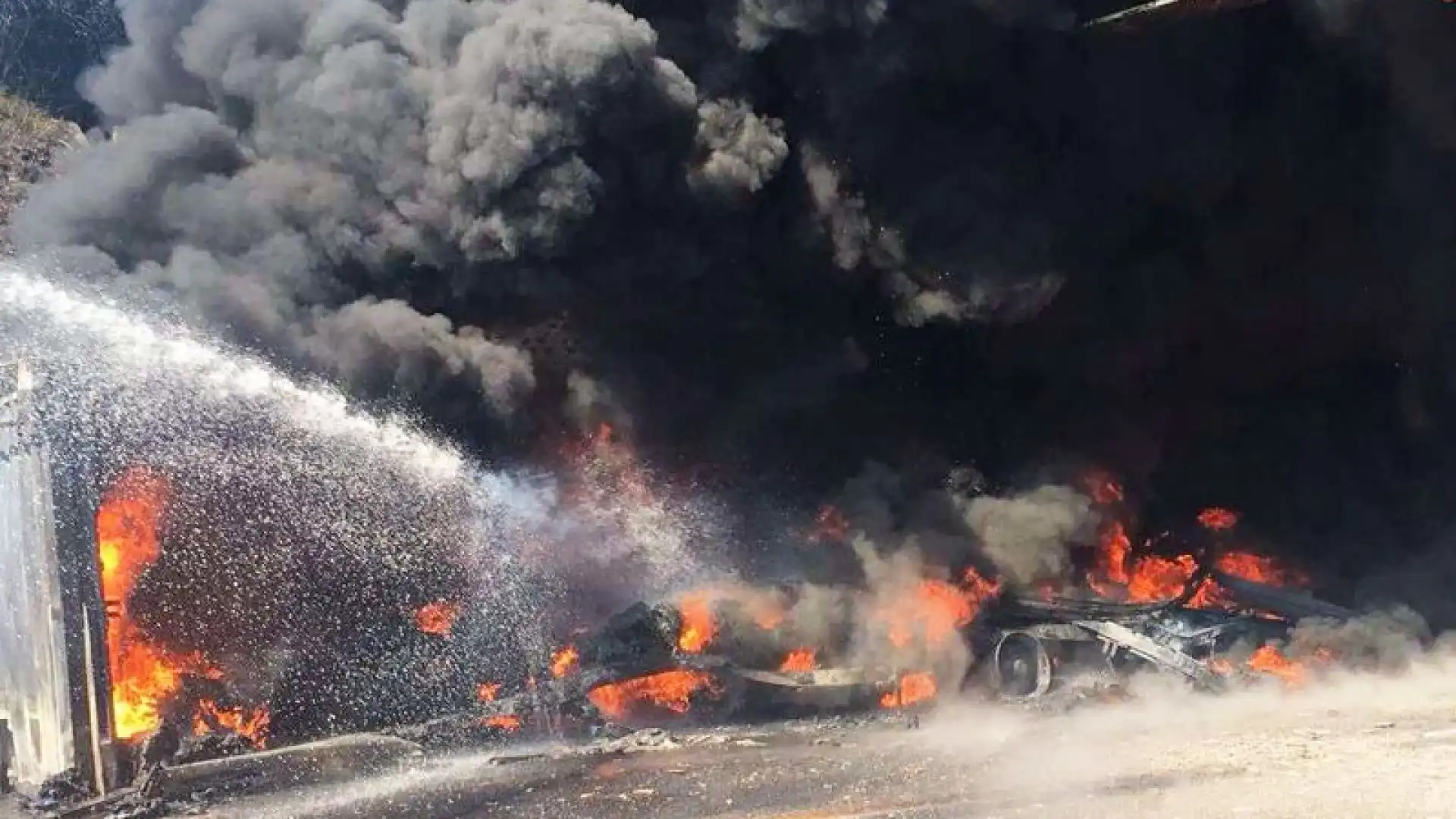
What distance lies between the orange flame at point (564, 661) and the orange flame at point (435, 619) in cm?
229

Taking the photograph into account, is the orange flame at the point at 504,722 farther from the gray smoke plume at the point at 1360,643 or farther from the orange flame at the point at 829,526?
the gray smoke plume at the point at 1360,643

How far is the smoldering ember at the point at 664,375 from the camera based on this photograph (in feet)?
62.6

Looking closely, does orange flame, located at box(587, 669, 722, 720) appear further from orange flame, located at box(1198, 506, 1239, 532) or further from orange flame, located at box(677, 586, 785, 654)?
orange flame, located at box(1198, 506, 1239, 532)

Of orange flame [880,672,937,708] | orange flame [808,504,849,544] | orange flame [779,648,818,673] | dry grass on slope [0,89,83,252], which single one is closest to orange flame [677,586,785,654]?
orange flame [779,648,818,673]

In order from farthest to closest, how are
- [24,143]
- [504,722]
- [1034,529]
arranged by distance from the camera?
[24,143] < [1034,529] < [504,722]

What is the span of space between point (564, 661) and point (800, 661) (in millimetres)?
4075

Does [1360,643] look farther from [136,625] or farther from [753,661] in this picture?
[136,625]

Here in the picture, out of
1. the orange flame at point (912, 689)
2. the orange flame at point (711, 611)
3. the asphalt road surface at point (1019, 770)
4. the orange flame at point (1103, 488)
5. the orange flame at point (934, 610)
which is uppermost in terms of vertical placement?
the orange flame at point (1103, 488)

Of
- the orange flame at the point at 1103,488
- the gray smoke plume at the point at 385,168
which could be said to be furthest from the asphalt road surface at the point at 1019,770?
the gray smoke plume at the point at 385,168

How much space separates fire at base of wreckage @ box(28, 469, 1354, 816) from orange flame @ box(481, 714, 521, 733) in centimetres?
3

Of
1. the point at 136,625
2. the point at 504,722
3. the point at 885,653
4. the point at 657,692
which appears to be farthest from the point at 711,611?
the point at 136,625

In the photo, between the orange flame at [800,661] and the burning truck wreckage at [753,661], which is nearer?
the burning truck wreckage at [753,661]

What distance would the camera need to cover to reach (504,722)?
20.5 m

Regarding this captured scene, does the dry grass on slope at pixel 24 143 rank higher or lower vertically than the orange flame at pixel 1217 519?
higher
